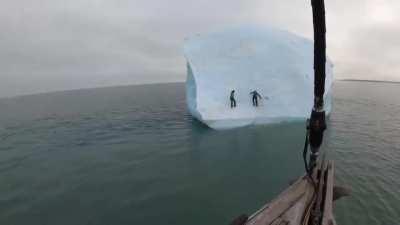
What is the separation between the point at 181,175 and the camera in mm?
9625

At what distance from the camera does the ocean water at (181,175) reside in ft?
23.1

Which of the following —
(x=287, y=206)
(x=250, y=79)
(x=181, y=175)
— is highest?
(x=250, y=79)

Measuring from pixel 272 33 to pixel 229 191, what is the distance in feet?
54.1

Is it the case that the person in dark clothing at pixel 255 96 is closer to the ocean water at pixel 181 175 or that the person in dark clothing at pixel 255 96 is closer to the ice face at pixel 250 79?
the ice face at pixel 250 79

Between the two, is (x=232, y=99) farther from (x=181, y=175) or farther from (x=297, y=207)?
(x=297, y=207)

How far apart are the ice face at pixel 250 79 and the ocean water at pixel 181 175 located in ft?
3.79

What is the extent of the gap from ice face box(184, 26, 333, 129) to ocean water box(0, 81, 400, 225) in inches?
45.4

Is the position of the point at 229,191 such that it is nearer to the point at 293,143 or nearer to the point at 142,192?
the point at 142,192

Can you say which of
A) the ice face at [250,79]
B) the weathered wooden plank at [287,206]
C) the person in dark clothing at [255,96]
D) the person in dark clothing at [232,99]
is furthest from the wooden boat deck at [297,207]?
the person in dark clothing at [255,96]

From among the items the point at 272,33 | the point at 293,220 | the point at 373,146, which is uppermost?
the point at 272,33

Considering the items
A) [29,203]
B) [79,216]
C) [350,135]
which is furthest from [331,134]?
[29,203]

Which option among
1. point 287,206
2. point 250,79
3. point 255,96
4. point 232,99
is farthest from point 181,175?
point 250,79

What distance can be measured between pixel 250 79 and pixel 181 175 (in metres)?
10.5

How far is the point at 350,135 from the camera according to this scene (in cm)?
1608
